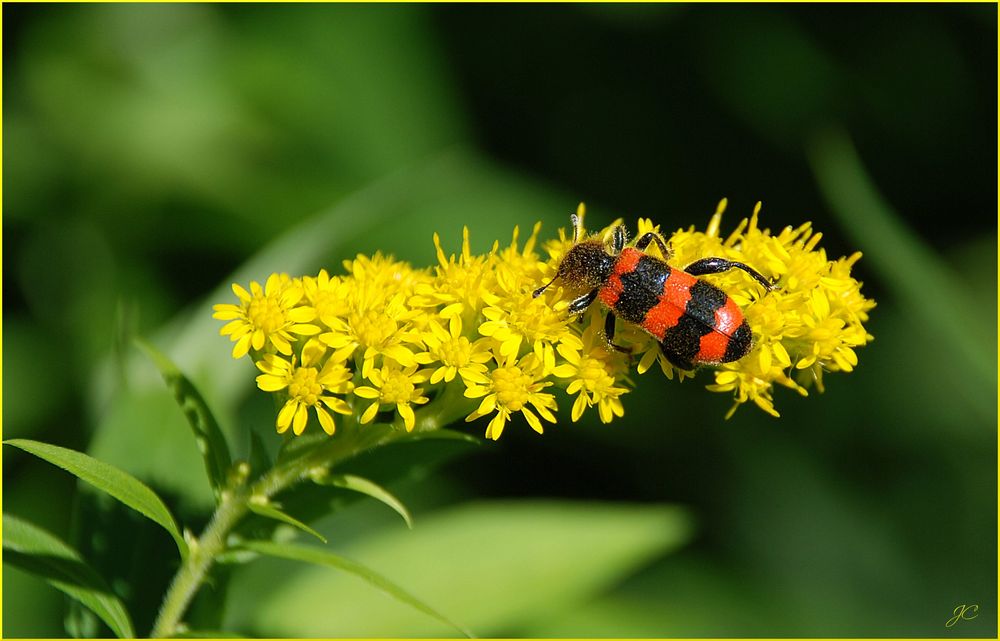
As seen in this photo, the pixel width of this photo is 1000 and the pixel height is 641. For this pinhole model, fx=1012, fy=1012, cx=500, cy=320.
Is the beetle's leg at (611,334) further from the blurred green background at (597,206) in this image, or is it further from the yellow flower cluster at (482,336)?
the blurred green background at (597,206)


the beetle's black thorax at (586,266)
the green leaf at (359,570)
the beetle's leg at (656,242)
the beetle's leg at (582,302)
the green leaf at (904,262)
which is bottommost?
the green leaf at (359,570)

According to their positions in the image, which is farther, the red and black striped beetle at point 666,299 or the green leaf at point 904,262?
the green leaf at point 904,262

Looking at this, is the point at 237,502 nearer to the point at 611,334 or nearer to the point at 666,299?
the point at 611,334

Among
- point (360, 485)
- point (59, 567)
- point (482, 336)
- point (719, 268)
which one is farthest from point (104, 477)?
point (719, 268)

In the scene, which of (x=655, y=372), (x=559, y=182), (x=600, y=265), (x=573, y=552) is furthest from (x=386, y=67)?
(x=600, y=265)

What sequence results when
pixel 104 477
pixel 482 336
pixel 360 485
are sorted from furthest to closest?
pixel 482 336 → pixel 360 485 → pixel 104 477

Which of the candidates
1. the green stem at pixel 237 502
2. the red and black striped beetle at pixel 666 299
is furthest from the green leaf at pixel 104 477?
the red and black striped beetle at pixel 666 299

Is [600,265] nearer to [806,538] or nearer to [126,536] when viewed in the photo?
[126,536]

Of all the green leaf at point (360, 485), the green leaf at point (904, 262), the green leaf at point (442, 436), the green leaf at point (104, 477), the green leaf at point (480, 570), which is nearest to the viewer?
the green leaf at point (104, 477)

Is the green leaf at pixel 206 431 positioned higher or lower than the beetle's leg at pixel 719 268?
lower
